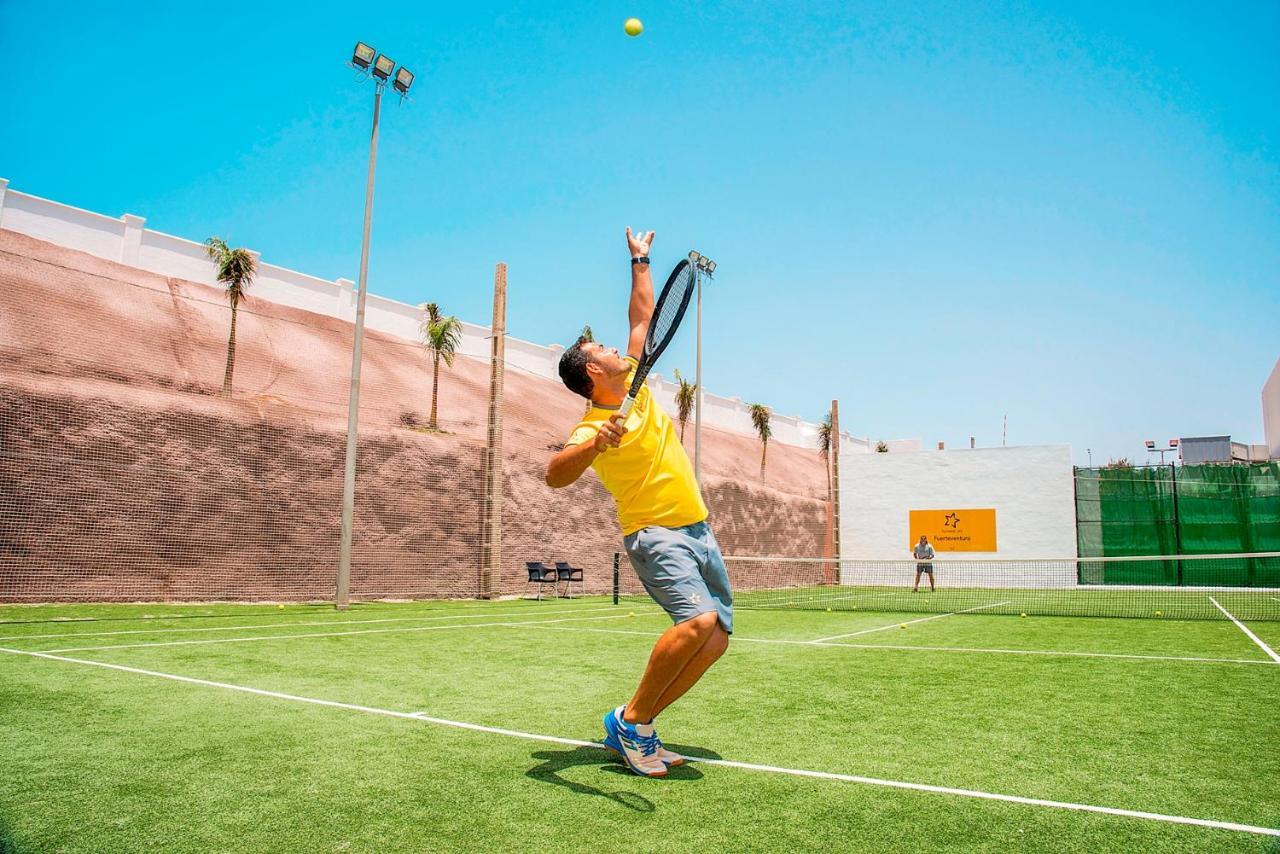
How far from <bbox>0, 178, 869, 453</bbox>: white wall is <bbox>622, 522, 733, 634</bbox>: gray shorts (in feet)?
95.2

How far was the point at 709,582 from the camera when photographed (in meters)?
4.05

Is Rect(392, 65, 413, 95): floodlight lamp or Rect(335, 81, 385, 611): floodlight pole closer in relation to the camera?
Rect(335, 81, 385, 611): floodlight pole

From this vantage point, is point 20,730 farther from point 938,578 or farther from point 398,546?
point 938,578

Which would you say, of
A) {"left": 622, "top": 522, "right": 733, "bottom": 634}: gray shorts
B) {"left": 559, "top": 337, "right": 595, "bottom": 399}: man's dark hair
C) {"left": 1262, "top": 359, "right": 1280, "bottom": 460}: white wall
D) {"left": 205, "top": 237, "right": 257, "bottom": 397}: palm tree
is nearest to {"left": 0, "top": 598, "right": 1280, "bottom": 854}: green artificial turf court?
{"left": 622, "top": 522, "right": 733, "bottom": 634}: gray shorts

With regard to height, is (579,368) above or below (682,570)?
above

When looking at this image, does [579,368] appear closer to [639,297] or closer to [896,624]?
[639,297]

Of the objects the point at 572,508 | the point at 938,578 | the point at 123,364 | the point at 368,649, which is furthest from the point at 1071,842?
the point at 938,578

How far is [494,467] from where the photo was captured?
66.9ft

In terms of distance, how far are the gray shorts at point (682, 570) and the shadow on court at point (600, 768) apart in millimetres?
681

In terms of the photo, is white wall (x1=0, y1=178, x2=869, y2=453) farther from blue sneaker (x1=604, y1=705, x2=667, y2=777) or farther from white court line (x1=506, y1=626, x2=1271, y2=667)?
blue sneaker (x1=604, y1=705, x2=667, y2=777)

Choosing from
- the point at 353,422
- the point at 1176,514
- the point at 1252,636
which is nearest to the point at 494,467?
the point at 353,422

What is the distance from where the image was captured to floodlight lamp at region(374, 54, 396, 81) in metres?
17.5

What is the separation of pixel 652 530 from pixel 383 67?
54.9ft

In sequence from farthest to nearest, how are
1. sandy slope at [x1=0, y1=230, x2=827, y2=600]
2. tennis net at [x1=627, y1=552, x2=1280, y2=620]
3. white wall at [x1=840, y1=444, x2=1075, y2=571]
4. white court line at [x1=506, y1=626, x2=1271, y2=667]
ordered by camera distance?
white wall at [x1=840, y1=444, x2=1075, y2=571] < tennis net at [x1=627, y1=552, x2=1280, y2=620] < sandy slope at [x1=0, y1=230, x2=827, y2=600] < white court line at [x1=506, y1=626, x2=1271, y2=667]
